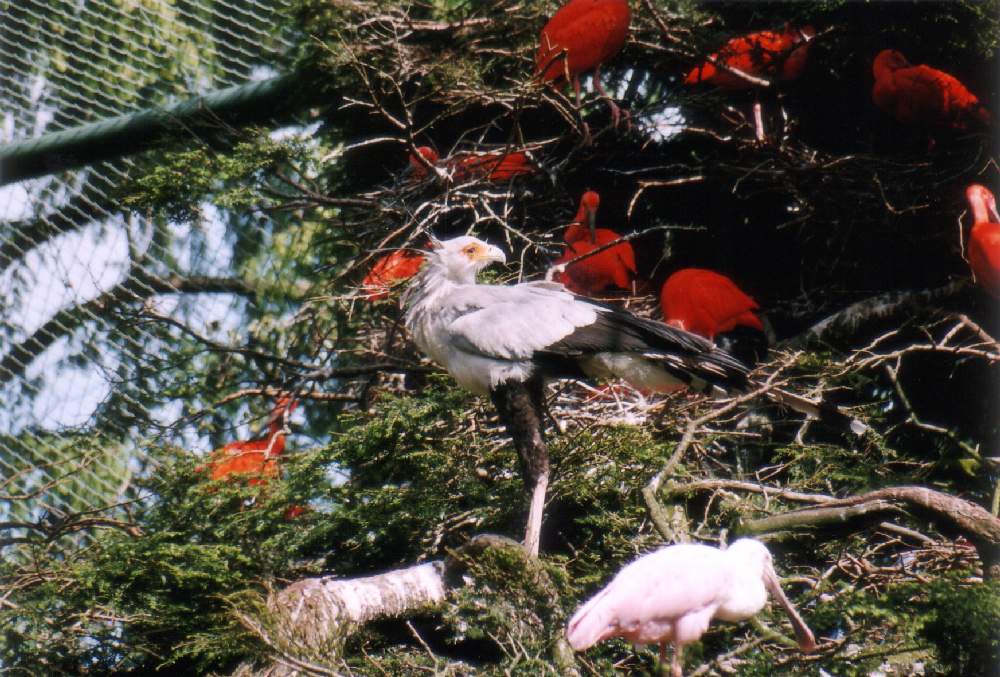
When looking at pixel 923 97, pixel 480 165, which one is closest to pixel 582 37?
pixel 480 165

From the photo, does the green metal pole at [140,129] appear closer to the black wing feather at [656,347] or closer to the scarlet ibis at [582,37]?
the scarlet ibis at [582,37]

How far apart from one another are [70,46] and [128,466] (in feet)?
6.38

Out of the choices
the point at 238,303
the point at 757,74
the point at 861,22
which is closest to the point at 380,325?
the point at 238,303

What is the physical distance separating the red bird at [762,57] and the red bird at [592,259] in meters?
0.78

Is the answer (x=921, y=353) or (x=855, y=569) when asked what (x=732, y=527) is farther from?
(x=921, y=353)

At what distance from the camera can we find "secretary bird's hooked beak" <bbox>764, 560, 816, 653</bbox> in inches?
103

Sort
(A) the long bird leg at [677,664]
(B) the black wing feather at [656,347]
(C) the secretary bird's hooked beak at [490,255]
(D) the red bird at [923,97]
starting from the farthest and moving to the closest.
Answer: (D) the red bird at [923,97] < (C) the secretary bird's hooked beak at [490,255] < (B) the black wing feather at [656,347] < (A) the long bird leg at [677,664]

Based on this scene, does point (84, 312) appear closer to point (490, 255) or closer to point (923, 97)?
point (490, 255)

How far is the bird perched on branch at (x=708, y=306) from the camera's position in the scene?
177 inches

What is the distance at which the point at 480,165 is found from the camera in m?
5.04

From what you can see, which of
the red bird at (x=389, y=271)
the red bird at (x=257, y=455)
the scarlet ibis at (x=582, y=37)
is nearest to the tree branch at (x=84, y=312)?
the red bird at (x=257, y=455)

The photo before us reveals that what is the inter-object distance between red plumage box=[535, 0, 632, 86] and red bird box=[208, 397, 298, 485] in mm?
1789

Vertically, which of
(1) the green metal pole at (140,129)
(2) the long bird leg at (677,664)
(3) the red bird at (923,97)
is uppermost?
(1) the green metal pole at (140,129)

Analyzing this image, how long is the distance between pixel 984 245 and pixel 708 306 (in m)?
1.02
